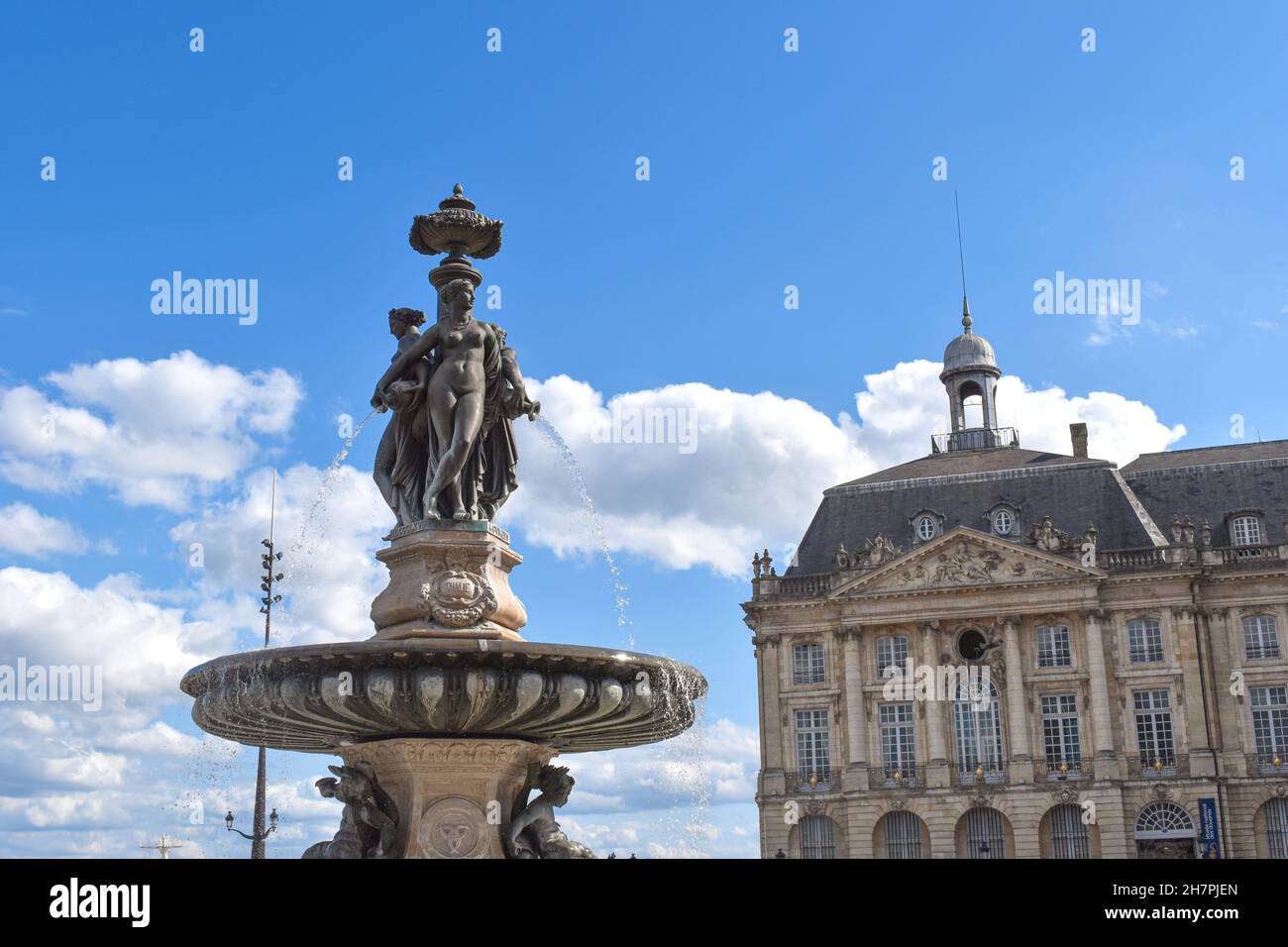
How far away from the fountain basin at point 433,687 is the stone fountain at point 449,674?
0.01 metres

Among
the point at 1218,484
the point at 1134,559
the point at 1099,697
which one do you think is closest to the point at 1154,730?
the point at 1099,697

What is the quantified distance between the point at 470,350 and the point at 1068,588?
5087 centimetres

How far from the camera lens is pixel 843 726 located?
2362 inches

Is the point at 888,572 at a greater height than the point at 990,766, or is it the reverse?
the point at 888,572

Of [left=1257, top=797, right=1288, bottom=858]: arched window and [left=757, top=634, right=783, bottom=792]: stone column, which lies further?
[left=757, top=634, right=783, bottom=792]: stone column

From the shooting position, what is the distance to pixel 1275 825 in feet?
181

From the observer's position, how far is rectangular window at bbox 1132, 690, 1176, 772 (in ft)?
185

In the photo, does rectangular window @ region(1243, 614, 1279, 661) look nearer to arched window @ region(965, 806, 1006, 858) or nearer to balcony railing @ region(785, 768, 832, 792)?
arched window @ region(965, 806, 1006, 858)

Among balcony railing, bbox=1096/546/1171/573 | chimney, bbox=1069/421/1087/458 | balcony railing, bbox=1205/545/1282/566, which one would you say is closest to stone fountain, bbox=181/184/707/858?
balcony railing, bbox=1096/546/1171/573

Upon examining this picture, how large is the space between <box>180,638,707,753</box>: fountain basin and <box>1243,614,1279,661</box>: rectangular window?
52748mm

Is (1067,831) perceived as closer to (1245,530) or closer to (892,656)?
(892,656)

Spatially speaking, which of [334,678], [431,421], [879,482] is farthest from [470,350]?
[879,482]
